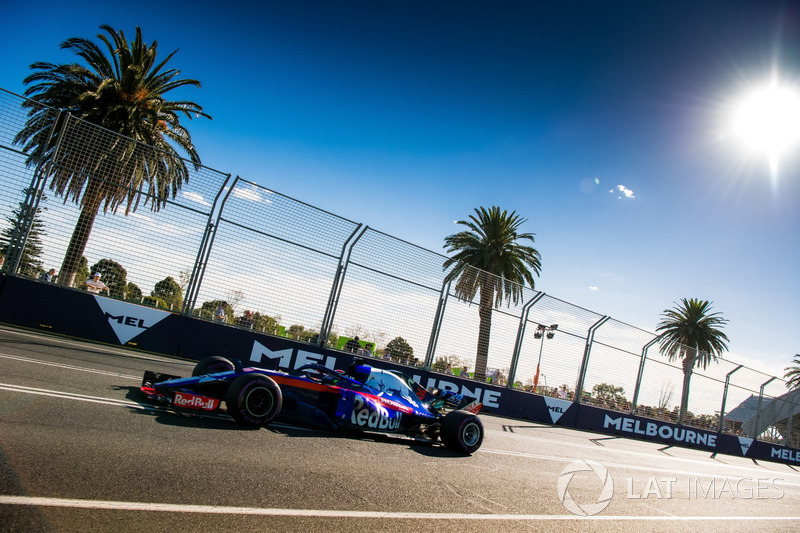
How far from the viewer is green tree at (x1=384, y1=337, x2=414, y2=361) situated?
38.4ft

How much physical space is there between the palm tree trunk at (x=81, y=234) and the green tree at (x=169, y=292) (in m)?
1.33

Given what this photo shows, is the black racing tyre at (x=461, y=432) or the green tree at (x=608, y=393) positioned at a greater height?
the green tree at (x=608, y=393)

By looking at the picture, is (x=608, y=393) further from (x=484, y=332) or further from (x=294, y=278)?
(x=294, y=278)

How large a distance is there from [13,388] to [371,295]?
23.8ft

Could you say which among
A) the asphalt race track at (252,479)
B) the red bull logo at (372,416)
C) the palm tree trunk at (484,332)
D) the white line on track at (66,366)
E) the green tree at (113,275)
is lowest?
the white line on track at (66,366)

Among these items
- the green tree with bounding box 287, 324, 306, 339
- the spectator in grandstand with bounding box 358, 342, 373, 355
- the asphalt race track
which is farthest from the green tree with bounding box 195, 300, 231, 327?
the spectator in grandstand with bounding box 358, 342, 373, 355

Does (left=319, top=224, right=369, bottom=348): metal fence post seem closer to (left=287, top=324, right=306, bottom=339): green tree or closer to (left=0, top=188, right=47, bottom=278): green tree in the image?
(left=287, top=324, right=306, bottom=339): green tree

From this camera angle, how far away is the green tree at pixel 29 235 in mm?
8023

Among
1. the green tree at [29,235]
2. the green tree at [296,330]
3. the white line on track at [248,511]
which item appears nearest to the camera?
the white line on track at [248,511]

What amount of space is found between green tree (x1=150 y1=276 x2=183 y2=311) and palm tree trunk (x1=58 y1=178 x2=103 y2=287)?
133cm

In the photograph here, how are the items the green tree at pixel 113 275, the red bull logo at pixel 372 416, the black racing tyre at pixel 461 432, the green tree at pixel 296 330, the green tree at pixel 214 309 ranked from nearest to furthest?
the red bull logo at pixel 372 416, the black racing tyre at pixel 461 432, the green tree at pixel 113 275, the green tree at pixel 214 309, the green tree at pixel 296 330

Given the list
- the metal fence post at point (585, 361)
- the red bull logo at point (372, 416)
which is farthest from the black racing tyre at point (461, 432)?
the metal fence post at point (585, 361)

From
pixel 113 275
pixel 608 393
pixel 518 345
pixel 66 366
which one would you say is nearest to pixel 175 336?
pixel 113 275

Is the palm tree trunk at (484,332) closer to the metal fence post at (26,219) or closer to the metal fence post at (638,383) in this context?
the metal fence post at (638,383)
